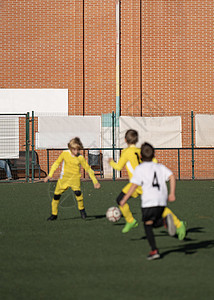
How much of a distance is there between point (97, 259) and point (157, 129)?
53.8ft

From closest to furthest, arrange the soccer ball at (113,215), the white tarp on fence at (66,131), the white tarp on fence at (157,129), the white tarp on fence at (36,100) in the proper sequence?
the soccer ball at (113,215), the white tarp on fence at (66,131), the white tarp on fence at (157,129), the white tarp on fence at (36,100)

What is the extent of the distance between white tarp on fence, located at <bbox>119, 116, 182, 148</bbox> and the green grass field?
10.3m

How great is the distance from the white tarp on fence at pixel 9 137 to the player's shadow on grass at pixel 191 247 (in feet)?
47.6

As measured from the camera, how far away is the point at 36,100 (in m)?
27.2

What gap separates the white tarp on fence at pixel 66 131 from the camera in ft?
75.9

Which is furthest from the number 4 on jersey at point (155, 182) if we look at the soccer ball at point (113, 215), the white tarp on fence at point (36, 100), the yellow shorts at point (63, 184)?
the white tarp on fence at point (36, 100)

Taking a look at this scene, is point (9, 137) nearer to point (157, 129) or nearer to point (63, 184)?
point (157, 129)

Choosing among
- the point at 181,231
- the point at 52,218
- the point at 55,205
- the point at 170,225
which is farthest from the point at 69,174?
the point at 170,225

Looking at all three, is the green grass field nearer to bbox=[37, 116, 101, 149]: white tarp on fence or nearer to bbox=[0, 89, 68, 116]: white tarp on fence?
bbox=[37, 116, 101, 149]: white tarp on fence

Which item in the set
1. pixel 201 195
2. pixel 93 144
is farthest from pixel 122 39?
pixel 201 195

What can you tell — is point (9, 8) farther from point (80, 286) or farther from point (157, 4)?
point (80, 286)

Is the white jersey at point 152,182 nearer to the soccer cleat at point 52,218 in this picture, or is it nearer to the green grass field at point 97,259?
the green grass field at point 97,259

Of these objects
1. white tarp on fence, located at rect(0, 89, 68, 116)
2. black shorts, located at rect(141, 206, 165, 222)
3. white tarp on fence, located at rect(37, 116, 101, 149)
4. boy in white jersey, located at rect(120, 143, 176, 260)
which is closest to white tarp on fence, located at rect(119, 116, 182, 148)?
white tarp on fence, located at rect(37, 116, 101, 149)

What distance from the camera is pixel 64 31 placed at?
1074 inches
